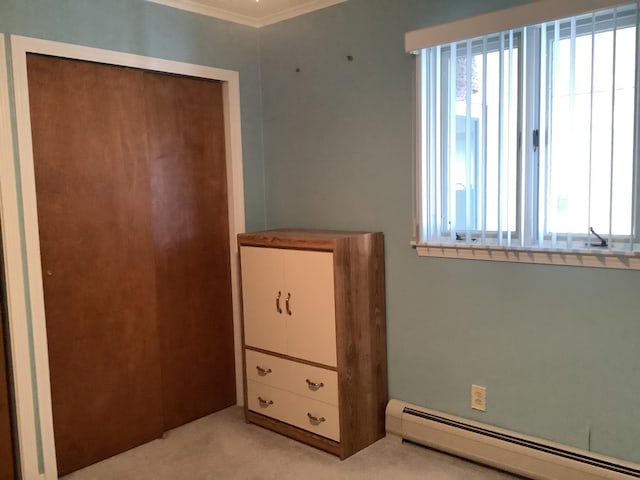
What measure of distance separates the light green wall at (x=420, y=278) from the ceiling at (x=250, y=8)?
0.06 metres

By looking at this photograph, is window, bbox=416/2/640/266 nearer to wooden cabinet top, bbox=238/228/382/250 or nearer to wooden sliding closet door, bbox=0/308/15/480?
wooden cabinet top, bbox=238/228/382/250

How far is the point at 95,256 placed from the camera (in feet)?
8.77

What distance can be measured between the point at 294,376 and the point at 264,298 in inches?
17.1

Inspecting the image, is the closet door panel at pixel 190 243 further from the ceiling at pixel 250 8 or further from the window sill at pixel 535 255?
the window sill at pixel 535 255

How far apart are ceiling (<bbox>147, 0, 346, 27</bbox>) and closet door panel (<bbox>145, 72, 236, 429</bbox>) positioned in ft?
1.23

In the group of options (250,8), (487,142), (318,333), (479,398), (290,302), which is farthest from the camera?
(250,8)

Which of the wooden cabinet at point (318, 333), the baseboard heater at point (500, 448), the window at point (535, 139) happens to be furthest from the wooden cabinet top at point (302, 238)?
the baseboard heater at point (500, 448)

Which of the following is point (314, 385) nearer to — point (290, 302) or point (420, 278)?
point (290, 302)

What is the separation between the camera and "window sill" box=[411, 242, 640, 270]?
2.10 metres

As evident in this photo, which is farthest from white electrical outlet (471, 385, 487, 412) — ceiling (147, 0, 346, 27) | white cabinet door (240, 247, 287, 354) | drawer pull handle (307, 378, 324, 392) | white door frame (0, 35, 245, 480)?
ceiling (147, 0, 346, 27)

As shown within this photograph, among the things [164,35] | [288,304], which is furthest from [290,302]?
[164,35]

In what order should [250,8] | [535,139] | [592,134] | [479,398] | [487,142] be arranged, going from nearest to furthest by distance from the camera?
[592,134] → [535,139] → [487,142] → [479,398] → [250,8]

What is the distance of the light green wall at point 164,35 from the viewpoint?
242cm

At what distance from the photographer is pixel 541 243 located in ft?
7.56
